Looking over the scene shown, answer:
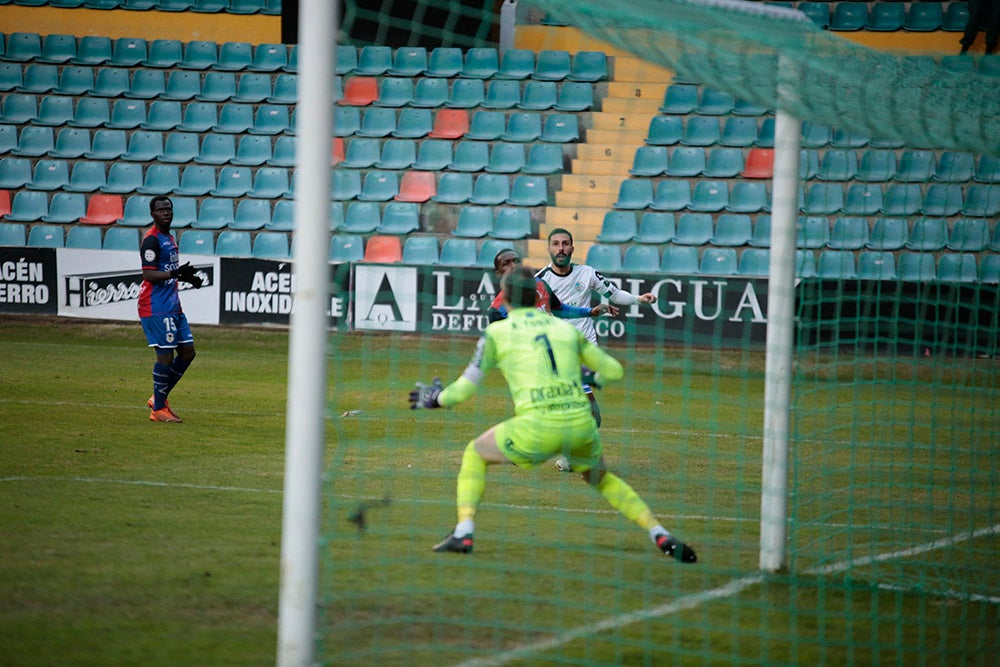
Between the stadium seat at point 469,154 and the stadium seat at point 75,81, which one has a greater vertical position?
the stadium seat at point 75,81

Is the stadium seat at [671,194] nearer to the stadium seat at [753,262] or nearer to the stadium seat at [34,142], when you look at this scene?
the stadium seat at [753,262]

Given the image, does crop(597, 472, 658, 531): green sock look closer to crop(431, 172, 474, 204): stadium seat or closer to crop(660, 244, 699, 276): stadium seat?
crop(660, 244, 699, 276): stadium seat

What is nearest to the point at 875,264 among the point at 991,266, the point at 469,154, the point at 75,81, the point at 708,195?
the point at 991,266

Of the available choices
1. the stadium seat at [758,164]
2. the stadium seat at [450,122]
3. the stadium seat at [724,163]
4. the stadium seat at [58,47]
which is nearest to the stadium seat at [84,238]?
the stadium seat at [58,47]

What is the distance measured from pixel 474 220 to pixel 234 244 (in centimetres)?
382

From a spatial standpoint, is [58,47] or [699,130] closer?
[699,130]

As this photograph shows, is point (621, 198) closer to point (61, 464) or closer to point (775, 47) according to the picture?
point (61, 464)

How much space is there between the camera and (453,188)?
18.4 metres

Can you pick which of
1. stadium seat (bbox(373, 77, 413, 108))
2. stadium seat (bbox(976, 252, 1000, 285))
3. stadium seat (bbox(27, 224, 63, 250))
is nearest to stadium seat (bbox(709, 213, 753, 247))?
stadium seat (bbox(976, 252, 1000, 285))

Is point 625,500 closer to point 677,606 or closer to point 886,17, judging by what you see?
point 677,606

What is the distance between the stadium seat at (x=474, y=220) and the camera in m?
17.9

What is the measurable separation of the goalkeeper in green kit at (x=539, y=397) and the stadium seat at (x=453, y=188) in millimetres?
11916

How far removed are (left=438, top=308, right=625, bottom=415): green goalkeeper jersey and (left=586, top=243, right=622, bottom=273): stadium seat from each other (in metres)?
10.7

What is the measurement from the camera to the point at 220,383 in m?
13.8
